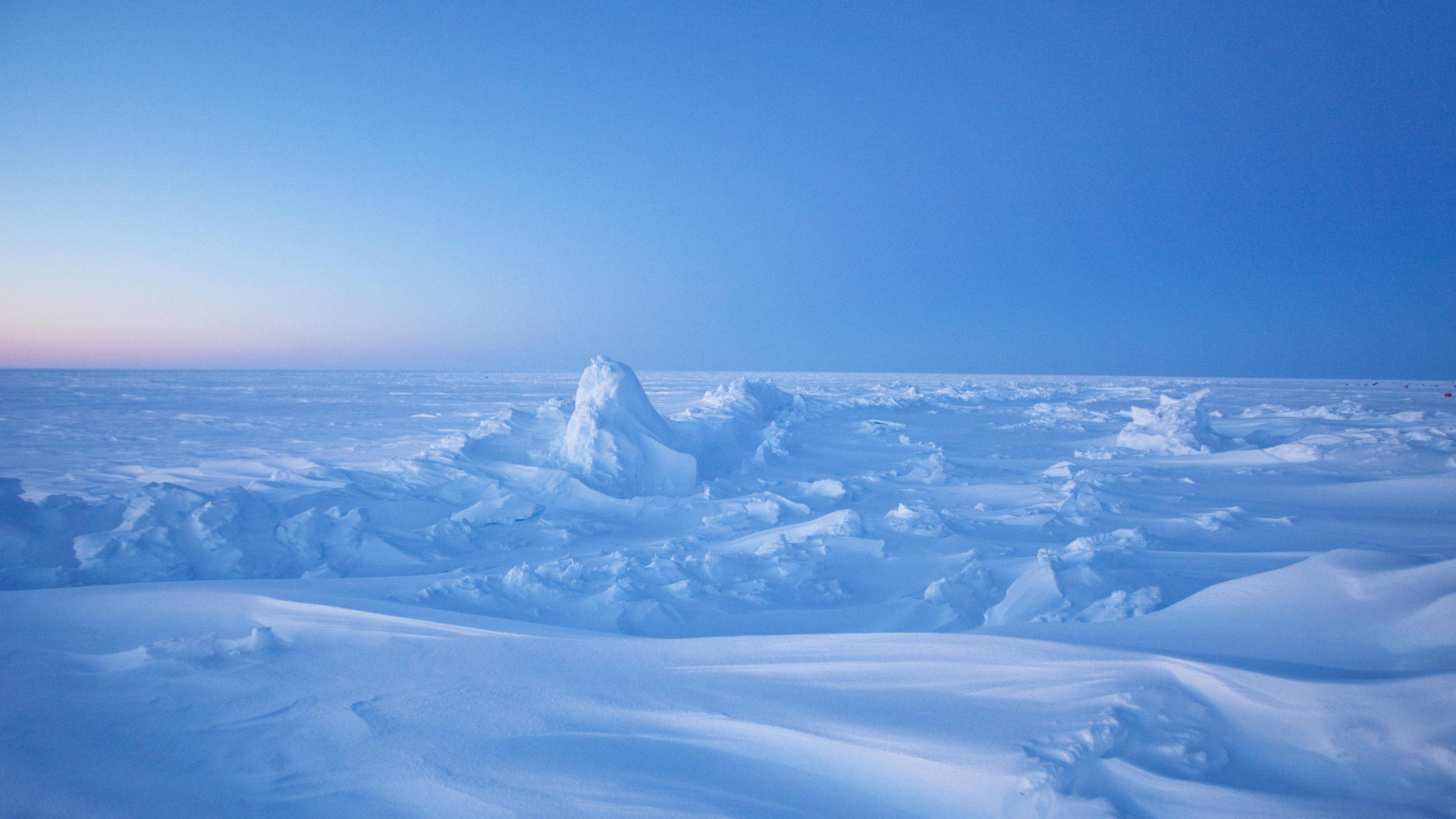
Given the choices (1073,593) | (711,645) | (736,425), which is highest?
(736,425)

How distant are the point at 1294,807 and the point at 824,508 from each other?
17.4 ft

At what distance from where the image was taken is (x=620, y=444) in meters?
8.05

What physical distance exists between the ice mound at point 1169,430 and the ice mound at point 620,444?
8081mm

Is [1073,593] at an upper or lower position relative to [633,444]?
lower

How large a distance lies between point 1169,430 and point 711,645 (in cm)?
1154

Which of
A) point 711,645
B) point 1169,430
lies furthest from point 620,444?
point 1169,430

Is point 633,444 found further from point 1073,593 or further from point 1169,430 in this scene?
point 1169,430

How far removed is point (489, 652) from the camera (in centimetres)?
283

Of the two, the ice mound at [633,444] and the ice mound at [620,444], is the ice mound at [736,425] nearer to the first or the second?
the ice mound at [633,444]

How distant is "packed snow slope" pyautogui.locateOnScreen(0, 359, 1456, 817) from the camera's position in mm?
1876

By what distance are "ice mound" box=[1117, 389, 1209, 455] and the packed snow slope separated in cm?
295

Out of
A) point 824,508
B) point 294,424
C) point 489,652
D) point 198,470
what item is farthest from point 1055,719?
point 294,424

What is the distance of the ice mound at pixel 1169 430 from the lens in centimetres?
1059

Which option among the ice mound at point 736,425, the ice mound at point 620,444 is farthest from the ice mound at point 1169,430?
the ice mound at point 620,444
